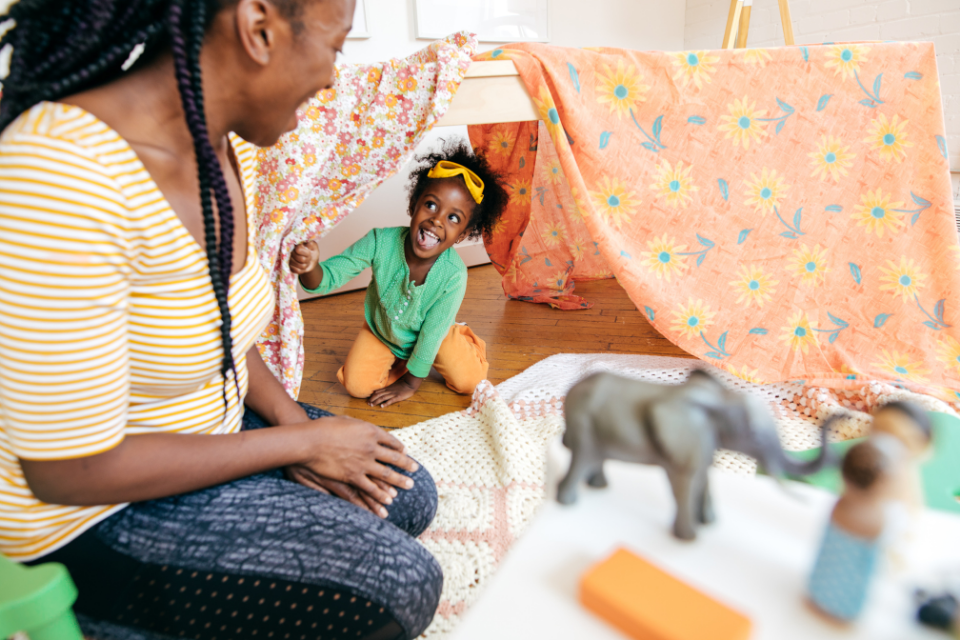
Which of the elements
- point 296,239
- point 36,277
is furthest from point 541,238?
point 36,277

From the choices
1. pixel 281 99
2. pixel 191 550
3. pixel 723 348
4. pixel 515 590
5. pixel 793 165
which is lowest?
pixel 723 348

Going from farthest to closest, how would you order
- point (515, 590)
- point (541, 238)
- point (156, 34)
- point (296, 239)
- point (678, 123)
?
point (541, 238), point (678, 123), point (296, 239), point (156, 34), point (515, 590)

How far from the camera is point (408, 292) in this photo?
144 centimetres

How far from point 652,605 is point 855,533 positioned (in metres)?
0.12

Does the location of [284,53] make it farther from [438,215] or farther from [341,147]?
[438,215]

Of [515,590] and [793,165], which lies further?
[793,165]

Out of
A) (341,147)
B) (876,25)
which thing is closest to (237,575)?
(341,147)

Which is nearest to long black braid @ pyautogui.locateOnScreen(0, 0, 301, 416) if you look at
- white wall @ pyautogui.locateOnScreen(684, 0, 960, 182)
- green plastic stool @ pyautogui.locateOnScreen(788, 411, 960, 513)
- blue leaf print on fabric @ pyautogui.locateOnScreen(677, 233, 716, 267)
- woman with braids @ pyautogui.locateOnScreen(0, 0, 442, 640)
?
woman with braids @ pyautogui.locateOnScreen(0, 0, 442, 640)

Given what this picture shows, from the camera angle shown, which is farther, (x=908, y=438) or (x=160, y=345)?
(x=160, y=345)

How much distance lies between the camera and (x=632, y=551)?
36 cm

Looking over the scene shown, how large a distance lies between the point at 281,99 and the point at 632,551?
1.64ft

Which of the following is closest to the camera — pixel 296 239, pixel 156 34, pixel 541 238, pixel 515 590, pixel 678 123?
pixel 515 590

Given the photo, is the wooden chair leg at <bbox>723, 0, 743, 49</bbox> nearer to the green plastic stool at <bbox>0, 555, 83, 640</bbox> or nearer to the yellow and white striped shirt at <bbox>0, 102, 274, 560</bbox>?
the yellow and white striped shirt at <bbox>0, 102, 274, 560</bbox>

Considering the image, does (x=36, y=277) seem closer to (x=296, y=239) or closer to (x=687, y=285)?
(x=296, y=239)
